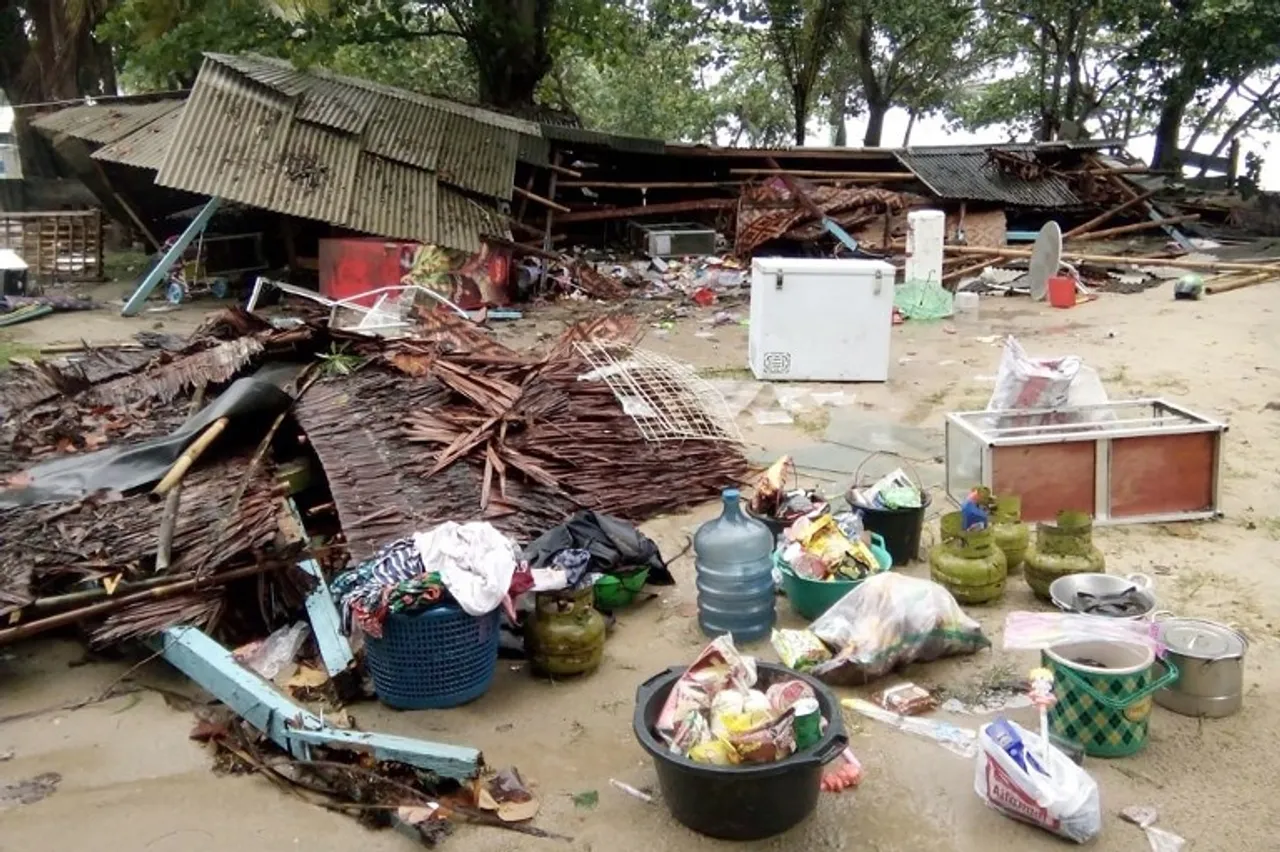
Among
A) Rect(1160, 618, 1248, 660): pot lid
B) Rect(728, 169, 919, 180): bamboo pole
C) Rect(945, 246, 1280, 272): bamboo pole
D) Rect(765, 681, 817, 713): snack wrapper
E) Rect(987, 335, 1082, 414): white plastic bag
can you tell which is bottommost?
Rect(765, 681, 817, 713): snack wrapper

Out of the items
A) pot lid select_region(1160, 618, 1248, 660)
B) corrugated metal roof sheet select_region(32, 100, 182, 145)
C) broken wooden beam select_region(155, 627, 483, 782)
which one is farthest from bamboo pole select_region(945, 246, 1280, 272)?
broken wooden beam select_region(155, 627, 483, 782)

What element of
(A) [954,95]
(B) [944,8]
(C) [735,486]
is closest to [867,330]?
(C) [735,486]

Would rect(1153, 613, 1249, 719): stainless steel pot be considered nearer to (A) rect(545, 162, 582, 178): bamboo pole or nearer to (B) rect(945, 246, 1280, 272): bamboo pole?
(B) rect(945, 246, 1280, 272): bamboo pole

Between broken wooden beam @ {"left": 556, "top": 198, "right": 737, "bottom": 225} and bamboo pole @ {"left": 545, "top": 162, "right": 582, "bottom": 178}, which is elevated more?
bamboo pole @ {"left": 545, "top": 162, "right": 582, "bottom": 178}

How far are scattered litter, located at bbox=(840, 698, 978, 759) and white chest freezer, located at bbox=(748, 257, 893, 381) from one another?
4.97 meters

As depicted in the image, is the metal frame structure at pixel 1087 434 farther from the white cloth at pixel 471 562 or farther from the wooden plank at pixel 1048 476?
the white cloth at pixel 471 562

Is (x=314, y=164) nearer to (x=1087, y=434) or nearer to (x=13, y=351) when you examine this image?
(x=13, y=351)

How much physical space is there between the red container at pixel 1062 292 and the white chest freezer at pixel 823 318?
15.1 feet

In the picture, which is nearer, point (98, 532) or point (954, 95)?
point (98, 532)

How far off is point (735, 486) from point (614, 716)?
95.0 inches

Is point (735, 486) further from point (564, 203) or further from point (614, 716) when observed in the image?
point (564, 203)

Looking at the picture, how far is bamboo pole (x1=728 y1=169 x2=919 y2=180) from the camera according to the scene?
16.1 meters

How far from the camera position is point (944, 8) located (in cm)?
1942

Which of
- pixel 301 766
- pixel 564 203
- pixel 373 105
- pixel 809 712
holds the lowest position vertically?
pixel 301 766
